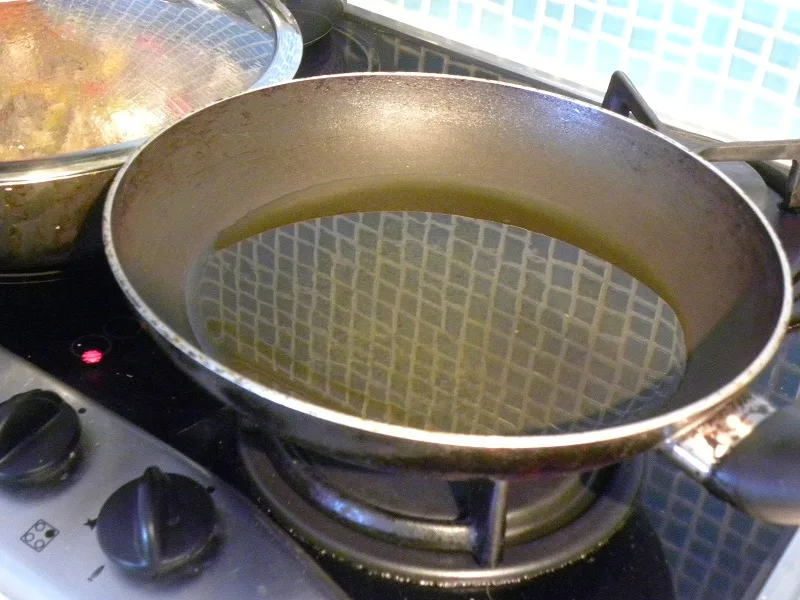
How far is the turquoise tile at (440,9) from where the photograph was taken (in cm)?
76

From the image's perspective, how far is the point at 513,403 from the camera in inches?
17.4

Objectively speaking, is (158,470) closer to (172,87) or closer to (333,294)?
(333,294)

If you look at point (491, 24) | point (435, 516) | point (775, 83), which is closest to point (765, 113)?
point (775, 83)

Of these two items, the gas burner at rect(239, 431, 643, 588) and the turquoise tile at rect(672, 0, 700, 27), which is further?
the turquoise tile at rect(672, 0, 700, 27)

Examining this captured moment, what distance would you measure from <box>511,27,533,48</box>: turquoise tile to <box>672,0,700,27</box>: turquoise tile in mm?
131

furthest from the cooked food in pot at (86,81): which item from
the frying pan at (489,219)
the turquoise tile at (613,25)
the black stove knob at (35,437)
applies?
the turquoise tile at (613,25)

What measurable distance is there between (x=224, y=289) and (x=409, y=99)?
20 cm

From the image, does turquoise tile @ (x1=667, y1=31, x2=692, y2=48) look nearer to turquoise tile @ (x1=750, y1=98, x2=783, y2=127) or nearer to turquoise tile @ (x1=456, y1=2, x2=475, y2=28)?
turquoise tile @ (x1=750, y1=98, x2=783, y2=127)

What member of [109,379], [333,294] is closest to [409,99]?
[333,294]

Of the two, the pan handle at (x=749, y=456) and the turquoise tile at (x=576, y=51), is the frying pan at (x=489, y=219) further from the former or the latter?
the turquoise tile at (x=576, y=51)

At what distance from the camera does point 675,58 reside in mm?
668

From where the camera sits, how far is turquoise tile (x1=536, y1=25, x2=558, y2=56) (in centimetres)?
72

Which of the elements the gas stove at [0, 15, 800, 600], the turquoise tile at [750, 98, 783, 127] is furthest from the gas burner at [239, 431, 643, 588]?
the turquoise tile at [750, 98, 783, 127]

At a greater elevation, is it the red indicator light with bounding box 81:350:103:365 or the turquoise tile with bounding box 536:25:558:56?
the turquoise tile with bounding box 536:25:558:56
